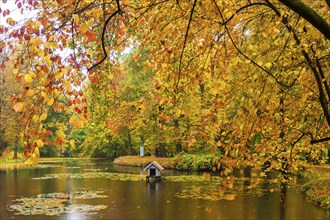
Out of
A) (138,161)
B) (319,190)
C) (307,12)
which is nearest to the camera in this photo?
(307,12)

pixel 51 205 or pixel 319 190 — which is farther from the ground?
pixel 319 190

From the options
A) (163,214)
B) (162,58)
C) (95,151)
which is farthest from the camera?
(95,151)

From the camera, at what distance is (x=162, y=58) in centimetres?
643

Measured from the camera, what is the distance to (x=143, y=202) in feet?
57.7

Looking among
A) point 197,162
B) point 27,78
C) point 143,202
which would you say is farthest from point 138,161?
point 27,78

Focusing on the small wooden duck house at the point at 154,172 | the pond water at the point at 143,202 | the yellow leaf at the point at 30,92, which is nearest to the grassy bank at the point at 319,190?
the pond water at the point at 143,202

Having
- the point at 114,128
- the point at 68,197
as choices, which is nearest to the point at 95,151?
the point at 68,197

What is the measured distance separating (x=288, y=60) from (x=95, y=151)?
198 ft

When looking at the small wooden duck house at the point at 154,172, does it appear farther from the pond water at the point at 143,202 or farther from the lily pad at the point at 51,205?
the lily pad at the point at 51,205

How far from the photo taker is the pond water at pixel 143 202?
575 inches

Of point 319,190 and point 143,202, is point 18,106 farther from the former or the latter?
point 319,190

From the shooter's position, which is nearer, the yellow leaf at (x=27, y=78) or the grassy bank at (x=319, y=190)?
the yellow leaf at (x=27, y=78)

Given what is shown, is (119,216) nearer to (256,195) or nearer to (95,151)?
(256,195)

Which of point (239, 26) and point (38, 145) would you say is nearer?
point (38, 145)
